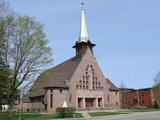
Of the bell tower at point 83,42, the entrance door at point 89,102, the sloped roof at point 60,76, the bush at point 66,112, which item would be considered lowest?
the bush at point 66,112

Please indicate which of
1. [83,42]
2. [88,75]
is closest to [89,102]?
[88,75]

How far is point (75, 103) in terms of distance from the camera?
6650 centimetres

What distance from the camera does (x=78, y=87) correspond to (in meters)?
68.1

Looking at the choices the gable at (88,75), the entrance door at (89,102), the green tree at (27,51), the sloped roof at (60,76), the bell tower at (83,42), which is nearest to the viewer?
the green tree at (27,51)

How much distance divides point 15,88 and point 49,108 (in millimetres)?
24563

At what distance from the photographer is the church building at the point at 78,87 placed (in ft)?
214

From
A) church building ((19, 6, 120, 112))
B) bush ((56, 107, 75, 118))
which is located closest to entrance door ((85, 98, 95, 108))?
church building ((19, 6, 120, 112))

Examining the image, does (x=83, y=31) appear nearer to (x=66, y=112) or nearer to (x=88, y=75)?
(x=88, y=75)

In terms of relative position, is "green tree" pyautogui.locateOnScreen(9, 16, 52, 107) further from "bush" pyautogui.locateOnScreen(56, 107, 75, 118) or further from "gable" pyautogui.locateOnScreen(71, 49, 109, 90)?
"gable" pyautogui.locateOnScreen(71, 49, 109, 90)

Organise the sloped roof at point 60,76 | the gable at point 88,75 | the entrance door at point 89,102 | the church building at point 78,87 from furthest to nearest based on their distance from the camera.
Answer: the entrance door at point 89,102, the gable at point 88,75, the sloped roof at point 60,76, the church building at point 78,87

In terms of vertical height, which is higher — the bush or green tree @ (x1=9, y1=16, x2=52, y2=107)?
green tree @ (x1=9, y1=16, x2=52, y2=107)

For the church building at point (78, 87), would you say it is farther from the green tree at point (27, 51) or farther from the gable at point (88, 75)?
the green tree at point (27, 51)

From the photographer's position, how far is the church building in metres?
65.2

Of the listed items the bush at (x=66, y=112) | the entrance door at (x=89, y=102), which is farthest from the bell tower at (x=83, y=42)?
the bush at (x=66, y=112)
